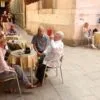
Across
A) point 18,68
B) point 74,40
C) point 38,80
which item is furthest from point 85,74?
point 74,40

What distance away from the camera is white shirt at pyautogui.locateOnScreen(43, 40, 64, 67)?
527 centimetres

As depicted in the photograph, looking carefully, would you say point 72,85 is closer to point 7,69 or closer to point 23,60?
point 23,60

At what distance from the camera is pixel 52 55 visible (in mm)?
5340

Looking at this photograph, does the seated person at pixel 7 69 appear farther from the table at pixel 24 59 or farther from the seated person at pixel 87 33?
the seated person at pixel 87 33

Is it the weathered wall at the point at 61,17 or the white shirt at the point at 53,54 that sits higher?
the weathered wall at the point at 61,17

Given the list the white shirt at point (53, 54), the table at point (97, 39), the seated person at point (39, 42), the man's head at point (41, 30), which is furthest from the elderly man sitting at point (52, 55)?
A: the table at point (97, 39)

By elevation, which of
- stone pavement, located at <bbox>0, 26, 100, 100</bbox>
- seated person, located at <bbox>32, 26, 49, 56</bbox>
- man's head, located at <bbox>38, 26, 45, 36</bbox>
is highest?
man's head, located at <bbox>38, 26, 45, 36</bbox>

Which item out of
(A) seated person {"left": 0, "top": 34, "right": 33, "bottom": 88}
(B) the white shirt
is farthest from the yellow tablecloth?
(B) the white shirt

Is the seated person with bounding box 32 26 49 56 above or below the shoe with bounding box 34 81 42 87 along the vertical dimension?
above

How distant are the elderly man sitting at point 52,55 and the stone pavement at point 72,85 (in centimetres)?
28

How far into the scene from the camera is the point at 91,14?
1134 centimetres

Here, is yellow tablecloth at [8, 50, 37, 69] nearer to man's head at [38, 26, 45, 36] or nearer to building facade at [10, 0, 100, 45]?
man's head at [38, 26, 45, 36]

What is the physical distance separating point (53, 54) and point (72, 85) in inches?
32.0

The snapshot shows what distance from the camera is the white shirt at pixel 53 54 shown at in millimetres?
5270
